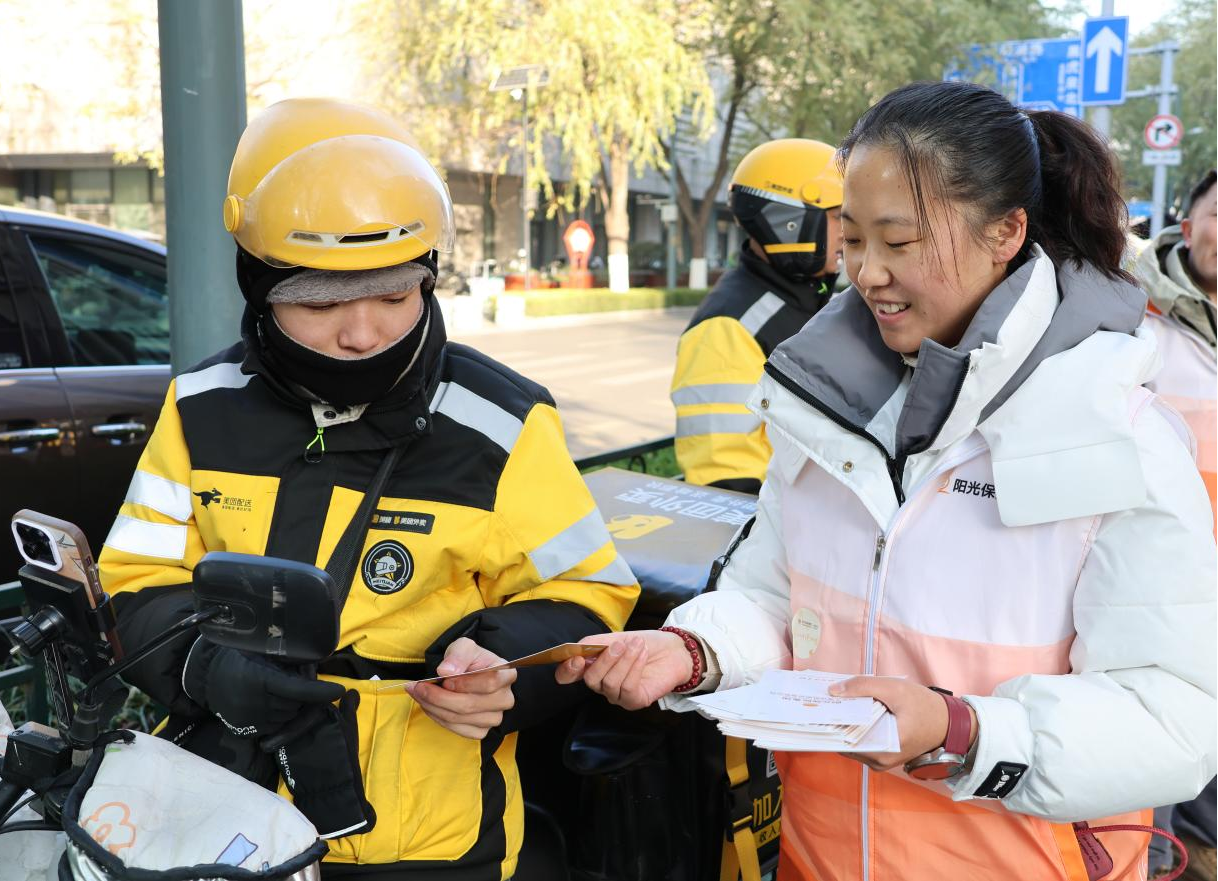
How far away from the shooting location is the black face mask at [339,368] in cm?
195

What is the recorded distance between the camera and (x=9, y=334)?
14.6 ft

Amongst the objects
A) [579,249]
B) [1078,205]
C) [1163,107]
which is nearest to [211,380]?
[1078,205]

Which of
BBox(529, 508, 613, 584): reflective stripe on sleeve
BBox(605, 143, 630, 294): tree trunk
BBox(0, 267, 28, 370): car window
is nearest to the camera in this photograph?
BBox(529, 508, 613, 584): reflective stripe on sleeve

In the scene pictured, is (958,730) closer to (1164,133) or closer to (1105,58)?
(1105,58)

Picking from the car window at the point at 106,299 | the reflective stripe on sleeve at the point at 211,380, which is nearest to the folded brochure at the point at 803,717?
the reflective stripe on sleeve at the point at 211,380

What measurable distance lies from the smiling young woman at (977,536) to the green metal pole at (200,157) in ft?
5.56

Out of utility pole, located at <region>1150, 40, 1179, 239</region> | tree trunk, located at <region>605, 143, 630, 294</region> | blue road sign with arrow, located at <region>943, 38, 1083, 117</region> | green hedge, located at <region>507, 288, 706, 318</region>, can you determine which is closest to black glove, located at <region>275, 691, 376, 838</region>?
blue road sign with arrow, located at <region>943, 38, 1083, 117</region>

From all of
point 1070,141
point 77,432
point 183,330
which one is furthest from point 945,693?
point 77,432

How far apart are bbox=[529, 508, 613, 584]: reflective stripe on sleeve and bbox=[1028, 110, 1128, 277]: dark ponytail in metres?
0.88

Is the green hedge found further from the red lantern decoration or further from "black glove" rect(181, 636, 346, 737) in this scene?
"black glove" rect(181, 636, 346, 737)

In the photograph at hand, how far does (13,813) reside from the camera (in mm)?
1526

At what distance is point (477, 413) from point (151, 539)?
0.61 m

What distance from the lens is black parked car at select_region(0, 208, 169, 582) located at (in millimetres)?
4273

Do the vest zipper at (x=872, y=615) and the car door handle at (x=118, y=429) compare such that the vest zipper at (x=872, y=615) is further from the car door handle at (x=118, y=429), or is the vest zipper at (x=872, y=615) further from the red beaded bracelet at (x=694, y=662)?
the car door handle at (x=118, y=429)
